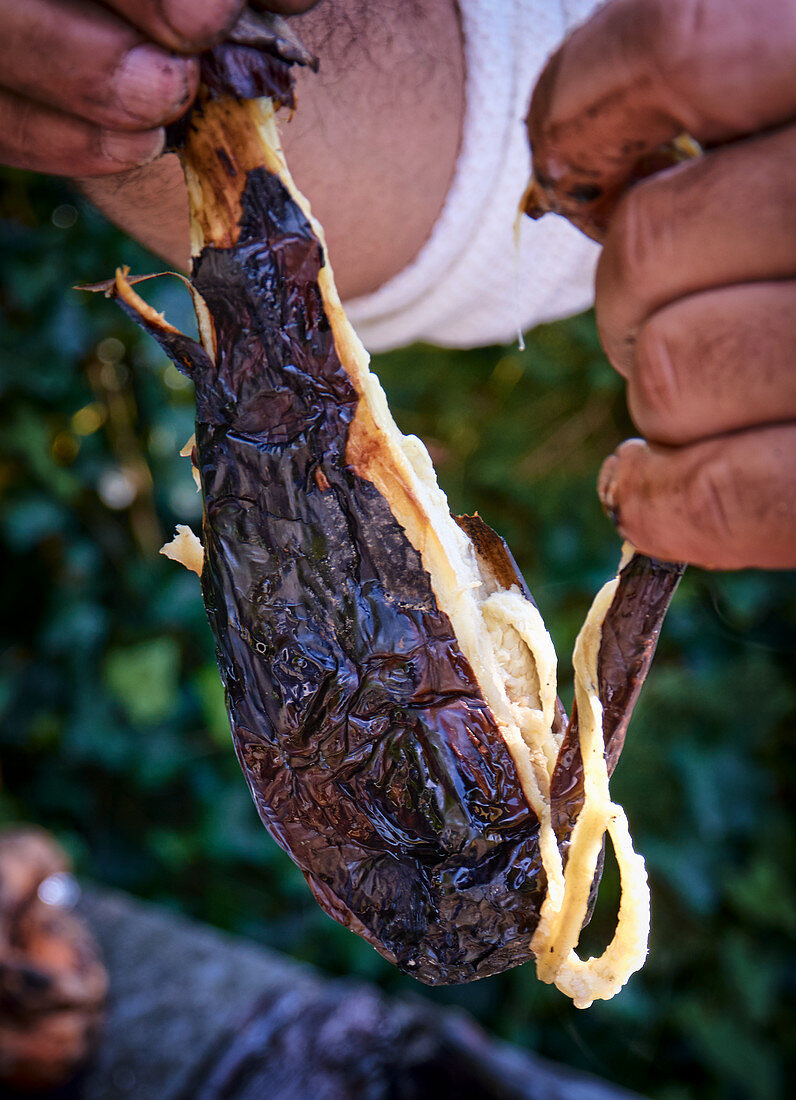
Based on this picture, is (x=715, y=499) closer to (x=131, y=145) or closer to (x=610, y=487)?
(x=610, y=487)

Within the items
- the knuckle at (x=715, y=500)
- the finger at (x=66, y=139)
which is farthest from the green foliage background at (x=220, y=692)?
the knuckle at (x=715, y=500)

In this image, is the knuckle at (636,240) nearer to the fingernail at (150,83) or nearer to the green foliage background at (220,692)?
the fingernail at (150,83)

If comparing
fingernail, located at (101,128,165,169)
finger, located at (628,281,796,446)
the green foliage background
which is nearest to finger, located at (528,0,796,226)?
finger, located at (628,281,796,446)

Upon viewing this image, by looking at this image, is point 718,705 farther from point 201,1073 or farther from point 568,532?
point 201,1073

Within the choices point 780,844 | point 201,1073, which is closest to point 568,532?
point 780,844

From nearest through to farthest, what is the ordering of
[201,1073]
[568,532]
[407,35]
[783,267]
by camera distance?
[783,267]
[407,35]
[201,1073]
[568,532]
